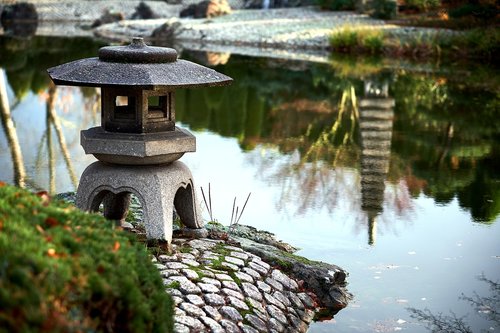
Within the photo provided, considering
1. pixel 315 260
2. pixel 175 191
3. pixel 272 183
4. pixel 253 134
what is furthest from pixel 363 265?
pixel 253 134

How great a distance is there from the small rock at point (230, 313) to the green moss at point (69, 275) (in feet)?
5.28

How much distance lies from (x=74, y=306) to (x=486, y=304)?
5.08 meters

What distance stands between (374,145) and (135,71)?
829cm

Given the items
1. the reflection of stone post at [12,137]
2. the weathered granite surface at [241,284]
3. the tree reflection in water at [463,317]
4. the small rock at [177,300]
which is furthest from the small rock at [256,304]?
the reflection of stone post at [12,137]

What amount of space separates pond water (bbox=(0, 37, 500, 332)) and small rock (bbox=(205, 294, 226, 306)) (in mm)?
1066

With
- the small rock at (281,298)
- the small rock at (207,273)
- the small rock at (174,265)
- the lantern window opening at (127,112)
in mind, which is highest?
the lantern window opening at (127,112)

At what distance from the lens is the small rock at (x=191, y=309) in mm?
6535

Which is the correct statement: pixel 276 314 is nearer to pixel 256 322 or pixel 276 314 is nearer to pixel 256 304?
pixel 256 304

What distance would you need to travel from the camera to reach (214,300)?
22.3 ft

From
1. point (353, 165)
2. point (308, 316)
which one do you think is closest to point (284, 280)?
point (308, 316)

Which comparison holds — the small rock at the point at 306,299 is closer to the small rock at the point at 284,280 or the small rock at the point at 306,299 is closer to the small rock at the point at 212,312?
the small rock at the point at 284,280

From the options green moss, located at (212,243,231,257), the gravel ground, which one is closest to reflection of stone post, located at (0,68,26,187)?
green moss, located at (212,243,231,257)

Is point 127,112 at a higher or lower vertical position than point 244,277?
higher

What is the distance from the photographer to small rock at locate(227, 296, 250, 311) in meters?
6.85
